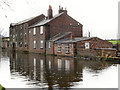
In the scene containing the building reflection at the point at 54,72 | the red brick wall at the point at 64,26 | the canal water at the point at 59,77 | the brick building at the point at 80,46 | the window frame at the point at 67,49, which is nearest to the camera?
the canal water at the point at 59,77

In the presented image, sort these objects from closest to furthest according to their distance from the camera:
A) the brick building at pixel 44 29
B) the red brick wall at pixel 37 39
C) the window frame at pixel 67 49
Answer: the window frame at pixel 67 49 → the brick building at pixel 44 29 → the red brick wall at pixel 37 39

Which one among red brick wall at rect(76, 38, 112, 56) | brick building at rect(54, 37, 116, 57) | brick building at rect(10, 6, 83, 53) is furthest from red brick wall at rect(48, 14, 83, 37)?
red brick wall at rect(76, 38, 112, 56)

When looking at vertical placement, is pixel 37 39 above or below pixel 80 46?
above

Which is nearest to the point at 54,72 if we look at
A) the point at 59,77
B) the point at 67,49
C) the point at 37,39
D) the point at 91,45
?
the point at 59,77

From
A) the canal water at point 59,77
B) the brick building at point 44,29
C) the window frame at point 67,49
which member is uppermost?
the brick building at point 44,29

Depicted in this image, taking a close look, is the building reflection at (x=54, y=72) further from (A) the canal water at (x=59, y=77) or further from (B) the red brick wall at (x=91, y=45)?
(B) the red brick wall at (x=91, y=45)

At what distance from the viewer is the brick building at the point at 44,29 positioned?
40.0 m

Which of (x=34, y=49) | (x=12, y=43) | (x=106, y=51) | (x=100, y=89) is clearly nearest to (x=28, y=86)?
(x=100, y=89)

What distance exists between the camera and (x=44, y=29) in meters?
39.6

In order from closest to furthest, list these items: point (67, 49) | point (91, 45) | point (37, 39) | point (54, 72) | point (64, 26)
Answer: point (54, 72) → point (91, 45) → point (67, 49) → point (64, 26) → point (37, 39)

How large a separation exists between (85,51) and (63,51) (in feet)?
19.3

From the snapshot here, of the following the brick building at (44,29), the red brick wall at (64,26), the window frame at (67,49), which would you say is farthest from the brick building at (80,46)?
the red brick wall at (64,26)

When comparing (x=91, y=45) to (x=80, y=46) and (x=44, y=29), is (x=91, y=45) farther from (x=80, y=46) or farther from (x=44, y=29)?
(x=44, y=29)

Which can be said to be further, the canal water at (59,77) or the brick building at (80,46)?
the brick building at (80,46)
